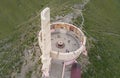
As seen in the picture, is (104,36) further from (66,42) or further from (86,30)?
(66,42)

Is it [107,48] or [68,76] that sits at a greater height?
[107,48]

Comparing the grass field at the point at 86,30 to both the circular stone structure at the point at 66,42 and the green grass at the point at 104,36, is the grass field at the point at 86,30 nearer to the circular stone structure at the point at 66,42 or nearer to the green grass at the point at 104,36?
the green grass at the point at 104,36

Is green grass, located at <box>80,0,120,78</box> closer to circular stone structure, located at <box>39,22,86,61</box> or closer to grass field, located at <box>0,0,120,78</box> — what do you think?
grass field, located at <box>0,0,120,78</box>

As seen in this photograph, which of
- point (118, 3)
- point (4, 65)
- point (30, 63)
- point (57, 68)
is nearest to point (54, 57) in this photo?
point (57, 68)

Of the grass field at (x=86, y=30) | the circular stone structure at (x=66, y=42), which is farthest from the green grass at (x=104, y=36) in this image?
the circular stone structure at (x=66, y=42)

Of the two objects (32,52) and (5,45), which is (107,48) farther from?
(5,45)

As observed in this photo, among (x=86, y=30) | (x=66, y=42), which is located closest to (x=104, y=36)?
(x=86, y=30)
